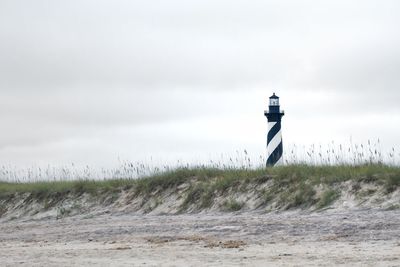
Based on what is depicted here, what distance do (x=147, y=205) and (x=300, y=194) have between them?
16.8 ft

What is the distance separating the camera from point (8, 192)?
2627 centimetres

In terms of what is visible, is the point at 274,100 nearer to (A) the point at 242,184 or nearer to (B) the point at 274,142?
(B) the point at 274,142

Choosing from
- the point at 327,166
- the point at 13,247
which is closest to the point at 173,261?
the point at 13,247

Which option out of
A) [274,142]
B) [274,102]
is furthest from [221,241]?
[274,102]

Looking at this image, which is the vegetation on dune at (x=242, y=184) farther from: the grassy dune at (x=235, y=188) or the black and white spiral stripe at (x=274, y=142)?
the black and white spiral stripe at (x=274, y=142)

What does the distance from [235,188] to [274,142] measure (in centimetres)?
956

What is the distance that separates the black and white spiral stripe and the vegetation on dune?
6.65m

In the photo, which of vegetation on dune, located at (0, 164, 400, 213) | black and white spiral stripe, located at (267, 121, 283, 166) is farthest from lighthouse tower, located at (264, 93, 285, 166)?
vegetation on dune, located at (0, 164, 400, 213)

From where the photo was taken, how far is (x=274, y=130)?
96.2 feet

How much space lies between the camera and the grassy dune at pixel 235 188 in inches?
685

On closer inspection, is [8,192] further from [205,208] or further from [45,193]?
[205,208]

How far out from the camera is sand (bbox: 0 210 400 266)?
1034cm

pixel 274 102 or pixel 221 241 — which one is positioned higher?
pixel 274 102

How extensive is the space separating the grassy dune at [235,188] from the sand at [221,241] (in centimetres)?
97
